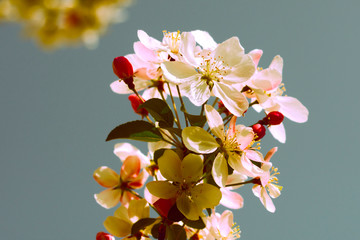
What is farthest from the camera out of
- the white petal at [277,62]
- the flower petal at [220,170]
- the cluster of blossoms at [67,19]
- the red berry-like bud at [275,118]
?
the white petal at [277,62]

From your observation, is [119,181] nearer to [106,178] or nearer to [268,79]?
[106,178]

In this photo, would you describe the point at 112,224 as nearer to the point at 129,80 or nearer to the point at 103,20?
the point at 129,80

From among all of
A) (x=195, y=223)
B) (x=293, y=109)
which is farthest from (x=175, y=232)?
(x=293, y=109)

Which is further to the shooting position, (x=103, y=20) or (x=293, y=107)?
(x=293, y=107)

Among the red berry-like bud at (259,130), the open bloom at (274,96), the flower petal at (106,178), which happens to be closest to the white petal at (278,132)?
the open bloom at (274,96)

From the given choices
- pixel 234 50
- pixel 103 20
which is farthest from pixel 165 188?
pixel 103 20

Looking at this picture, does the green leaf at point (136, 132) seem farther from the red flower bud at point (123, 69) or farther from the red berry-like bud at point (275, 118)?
the red berry-like bud at point (275, 118)

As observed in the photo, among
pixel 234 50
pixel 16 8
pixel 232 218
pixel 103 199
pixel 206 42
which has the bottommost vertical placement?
pixel 232 218
